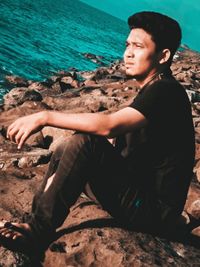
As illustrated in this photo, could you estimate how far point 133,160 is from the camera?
14.1 ft

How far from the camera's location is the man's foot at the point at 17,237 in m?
4.05

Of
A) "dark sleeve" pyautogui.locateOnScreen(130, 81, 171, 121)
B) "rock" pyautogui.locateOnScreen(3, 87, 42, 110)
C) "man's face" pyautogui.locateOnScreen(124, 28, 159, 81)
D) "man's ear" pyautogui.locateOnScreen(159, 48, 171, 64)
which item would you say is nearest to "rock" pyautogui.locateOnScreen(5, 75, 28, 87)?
"rock" pyautogui.locateOnScreen(3, 87, 42, 110)

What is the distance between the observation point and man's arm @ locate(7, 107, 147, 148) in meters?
3.85

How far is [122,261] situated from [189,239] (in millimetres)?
1217

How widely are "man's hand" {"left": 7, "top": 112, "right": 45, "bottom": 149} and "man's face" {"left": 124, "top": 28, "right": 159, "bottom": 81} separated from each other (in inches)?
50.2

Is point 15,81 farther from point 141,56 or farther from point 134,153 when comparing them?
point 134,153

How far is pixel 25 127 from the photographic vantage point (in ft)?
12.8

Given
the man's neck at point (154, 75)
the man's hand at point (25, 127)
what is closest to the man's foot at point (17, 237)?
the man's hand at point (25, 127)

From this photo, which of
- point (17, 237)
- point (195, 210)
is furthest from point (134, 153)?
point (195, 210)

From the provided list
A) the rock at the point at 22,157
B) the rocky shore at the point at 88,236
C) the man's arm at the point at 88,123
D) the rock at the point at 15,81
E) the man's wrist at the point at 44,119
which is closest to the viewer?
the man's arm at the point at 88,123

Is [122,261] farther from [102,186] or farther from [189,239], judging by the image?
[189,239]

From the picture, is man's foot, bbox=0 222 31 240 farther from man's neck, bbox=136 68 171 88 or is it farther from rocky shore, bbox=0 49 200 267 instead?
man's neck, bbox=136 68 171 88

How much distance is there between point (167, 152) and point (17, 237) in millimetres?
1906

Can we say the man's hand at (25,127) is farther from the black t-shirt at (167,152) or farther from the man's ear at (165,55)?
the man's ear at (165,55)
